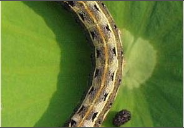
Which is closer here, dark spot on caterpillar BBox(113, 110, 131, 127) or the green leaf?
the green leaf

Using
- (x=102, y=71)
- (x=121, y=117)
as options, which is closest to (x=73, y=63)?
(x=102, y=71)

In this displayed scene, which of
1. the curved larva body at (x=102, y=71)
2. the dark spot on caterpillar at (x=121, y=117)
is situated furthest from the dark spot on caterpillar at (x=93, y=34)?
the dark spot on caterpillar at (x=121, y=117)

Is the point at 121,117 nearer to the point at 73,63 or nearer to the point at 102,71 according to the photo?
the point at 102,71

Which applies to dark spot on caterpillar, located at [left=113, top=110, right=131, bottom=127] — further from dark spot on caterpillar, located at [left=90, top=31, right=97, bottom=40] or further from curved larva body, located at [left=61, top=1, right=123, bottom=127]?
dark spot on caterpillar, located at [left=90, top=31, right=97, bottom=40]

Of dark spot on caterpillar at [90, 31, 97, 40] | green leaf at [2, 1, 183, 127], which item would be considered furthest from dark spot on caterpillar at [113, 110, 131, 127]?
dark spot on caterpillar at [90, 31, 97, 40]

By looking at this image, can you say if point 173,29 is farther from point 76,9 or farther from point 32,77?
point 32,77
